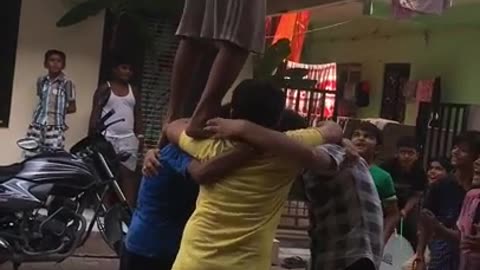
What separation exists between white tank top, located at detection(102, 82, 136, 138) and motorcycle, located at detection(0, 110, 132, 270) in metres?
2.02

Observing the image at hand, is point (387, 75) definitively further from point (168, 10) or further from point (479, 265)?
point (479, 265)

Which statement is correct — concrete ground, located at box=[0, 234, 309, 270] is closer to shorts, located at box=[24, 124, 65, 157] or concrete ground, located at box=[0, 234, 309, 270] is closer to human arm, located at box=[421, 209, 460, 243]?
shorts, located at box=[24, 124, 65, 157]

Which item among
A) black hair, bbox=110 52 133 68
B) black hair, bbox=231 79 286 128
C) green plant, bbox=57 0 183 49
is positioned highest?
green plant, bbox=57 0 183 49

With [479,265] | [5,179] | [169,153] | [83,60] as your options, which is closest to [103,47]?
[83,60]

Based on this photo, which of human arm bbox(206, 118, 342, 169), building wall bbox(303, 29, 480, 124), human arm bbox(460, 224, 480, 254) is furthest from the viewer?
building wall bbox(303, 29, 480, 124)

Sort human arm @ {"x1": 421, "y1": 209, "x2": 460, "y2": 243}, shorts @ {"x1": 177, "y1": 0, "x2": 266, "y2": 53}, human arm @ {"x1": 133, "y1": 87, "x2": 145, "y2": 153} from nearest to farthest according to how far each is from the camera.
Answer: shorts @ {"x1": 177, "y1": 0, "x2": 266, "y2": 53} → human arm @ {"x1": 421, "y1": 209, "x2": 460, "y2": 243} → human arm @ {"x1": 133, "y1": 87, "x2": 145, "y2": 153}

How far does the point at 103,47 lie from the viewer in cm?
966

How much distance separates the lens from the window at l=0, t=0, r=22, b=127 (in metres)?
9.24

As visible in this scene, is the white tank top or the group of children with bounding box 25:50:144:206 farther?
the white tank top

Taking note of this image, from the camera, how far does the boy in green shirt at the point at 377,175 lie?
16.8 feet

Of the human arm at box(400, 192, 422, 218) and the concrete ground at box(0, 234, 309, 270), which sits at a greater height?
the human arm at box(400, 192, 422, 218)

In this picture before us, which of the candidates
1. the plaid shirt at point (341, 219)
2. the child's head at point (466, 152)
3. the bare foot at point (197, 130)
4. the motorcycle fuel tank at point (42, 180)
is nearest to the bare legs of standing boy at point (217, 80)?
the bare foot at point (197, 130)

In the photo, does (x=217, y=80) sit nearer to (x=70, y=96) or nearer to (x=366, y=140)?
(x=366, y=140)

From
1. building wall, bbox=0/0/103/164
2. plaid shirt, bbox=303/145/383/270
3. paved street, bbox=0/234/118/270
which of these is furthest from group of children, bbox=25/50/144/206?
plaid shirt, bbox=303/145/383/270
